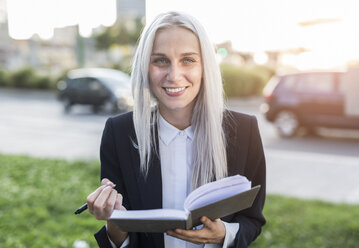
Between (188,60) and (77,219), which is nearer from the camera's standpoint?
(188,60)

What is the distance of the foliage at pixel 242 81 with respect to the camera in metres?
19.8

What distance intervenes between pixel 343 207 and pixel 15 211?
140 inches

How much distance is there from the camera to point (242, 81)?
19.9m

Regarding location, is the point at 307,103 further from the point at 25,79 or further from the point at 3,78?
the point at 3,78

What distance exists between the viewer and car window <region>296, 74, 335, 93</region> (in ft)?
30.6

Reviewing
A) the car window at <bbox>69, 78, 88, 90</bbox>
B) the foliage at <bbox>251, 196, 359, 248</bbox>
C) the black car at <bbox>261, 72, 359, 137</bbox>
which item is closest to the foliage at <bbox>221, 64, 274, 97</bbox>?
the car window at <bbox>69, 78, 88, 90</bbox>

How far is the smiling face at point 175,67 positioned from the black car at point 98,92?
39.6 feet

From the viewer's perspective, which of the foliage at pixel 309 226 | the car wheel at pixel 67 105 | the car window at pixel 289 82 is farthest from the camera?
the car wheel at pixel 67 105

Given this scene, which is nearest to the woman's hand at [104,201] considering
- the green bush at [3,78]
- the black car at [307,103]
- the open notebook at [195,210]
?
the open notebook at [195,210]

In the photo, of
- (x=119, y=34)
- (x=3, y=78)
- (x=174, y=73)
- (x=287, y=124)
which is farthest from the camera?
(x=119, y=34)

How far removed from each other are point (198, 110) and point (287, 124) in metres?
8.69

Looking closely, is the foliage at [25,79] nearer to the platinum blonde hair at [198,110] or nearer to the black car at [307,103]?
the black car at [307,103]

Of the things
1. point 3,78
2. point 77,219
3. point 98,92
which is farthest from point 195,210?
point 3,78

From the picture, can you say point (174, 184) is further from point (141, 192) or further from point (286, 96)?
point (286, 96)
